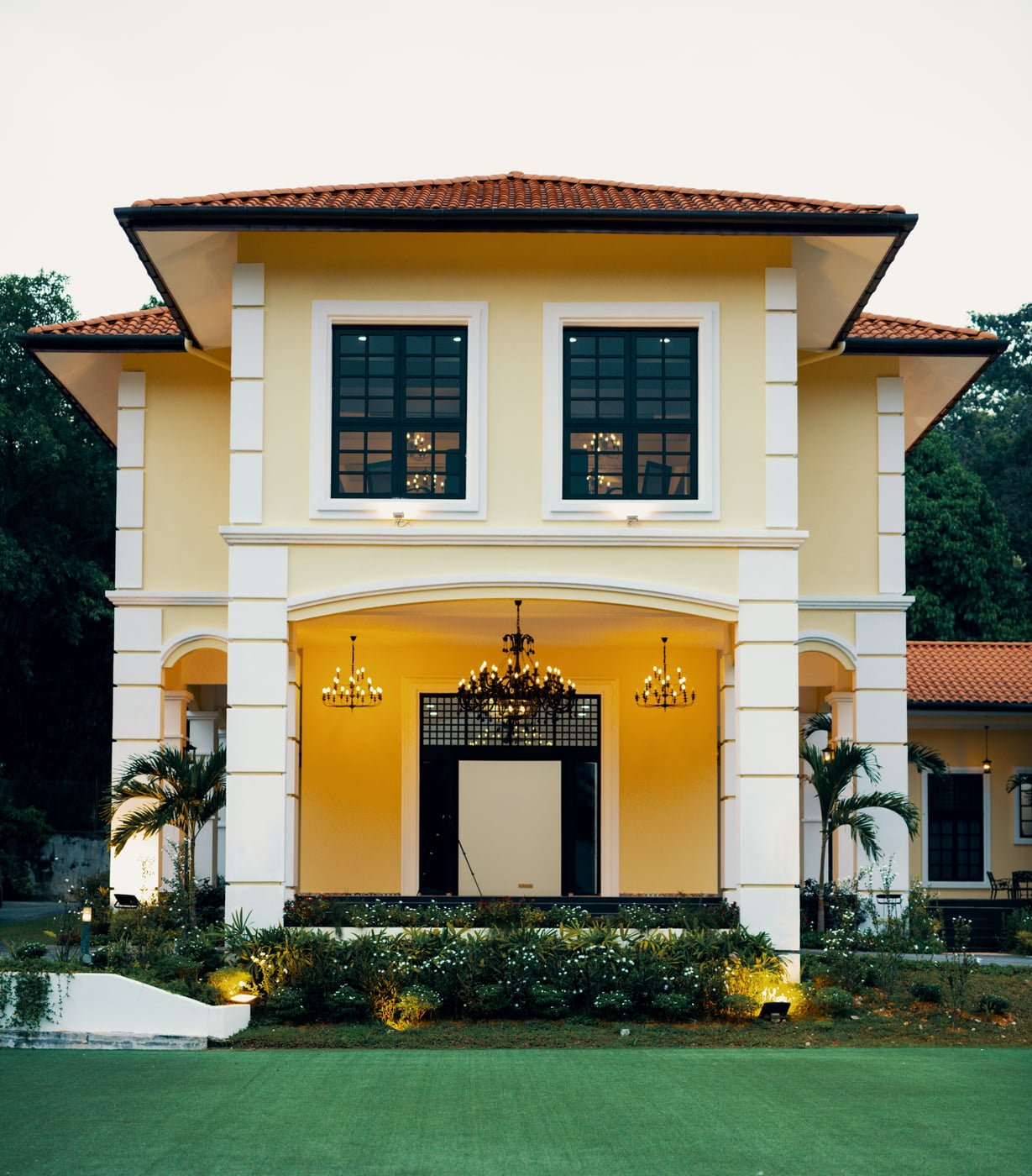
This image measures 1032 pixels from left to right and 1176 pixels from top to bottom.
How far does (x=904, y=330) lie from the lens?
69.7 feet

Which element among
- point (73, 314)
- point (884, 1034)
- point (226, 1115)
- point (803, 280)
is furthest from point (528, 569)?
point (73, 314)

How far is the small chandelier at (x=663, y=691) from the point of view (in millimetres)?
21812

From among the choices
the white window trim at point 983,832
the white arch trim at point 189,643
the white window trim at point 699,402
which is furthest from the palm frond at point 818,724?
Answer: the white arch trim at point 189,643

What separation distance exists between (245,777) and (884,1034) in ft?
23.1

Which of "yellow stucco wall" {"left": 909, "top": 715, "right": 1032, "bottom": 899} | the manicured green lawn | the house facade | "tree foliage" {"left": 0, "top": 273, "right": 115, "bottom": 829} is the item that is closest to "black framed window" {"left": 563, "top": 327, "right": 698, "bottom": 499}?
the house facade

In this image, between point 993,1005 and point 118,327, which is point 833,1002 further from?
point 118,327

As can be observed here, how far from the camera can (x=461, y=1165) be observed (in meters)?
9.88

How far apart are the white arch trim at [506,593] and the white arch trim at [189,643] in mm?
4051

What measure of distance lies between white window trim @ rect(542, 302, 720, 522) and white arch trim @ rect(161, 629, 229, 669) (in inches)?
233

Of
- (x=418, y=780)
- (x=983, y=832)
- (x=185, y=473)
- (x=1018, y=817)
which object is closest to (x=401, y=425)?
(x=185, y=473)

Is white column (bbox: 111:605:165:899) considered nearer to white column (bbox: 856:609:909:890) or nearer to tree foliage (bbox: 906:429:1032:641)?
white column (bbox: 856:609:909:890)

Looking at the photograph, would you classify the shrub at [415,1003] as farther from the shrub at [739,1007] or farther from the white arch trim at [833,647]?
the white arch trim at [833,647]

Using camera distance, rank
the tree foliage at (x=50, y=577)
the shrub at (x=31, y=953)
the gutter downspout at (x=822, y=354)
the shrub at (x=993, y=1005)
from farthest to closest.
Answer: the tree foliage at (x=50, y=577)
the gutter downspout at (x=822, y=354)
the shrub at (x=993, y=1005)
the shrub at (x=31, y=953)

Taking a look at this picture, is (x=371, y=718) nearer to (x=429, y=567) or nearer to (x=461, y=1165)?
(x=429, y=567)
